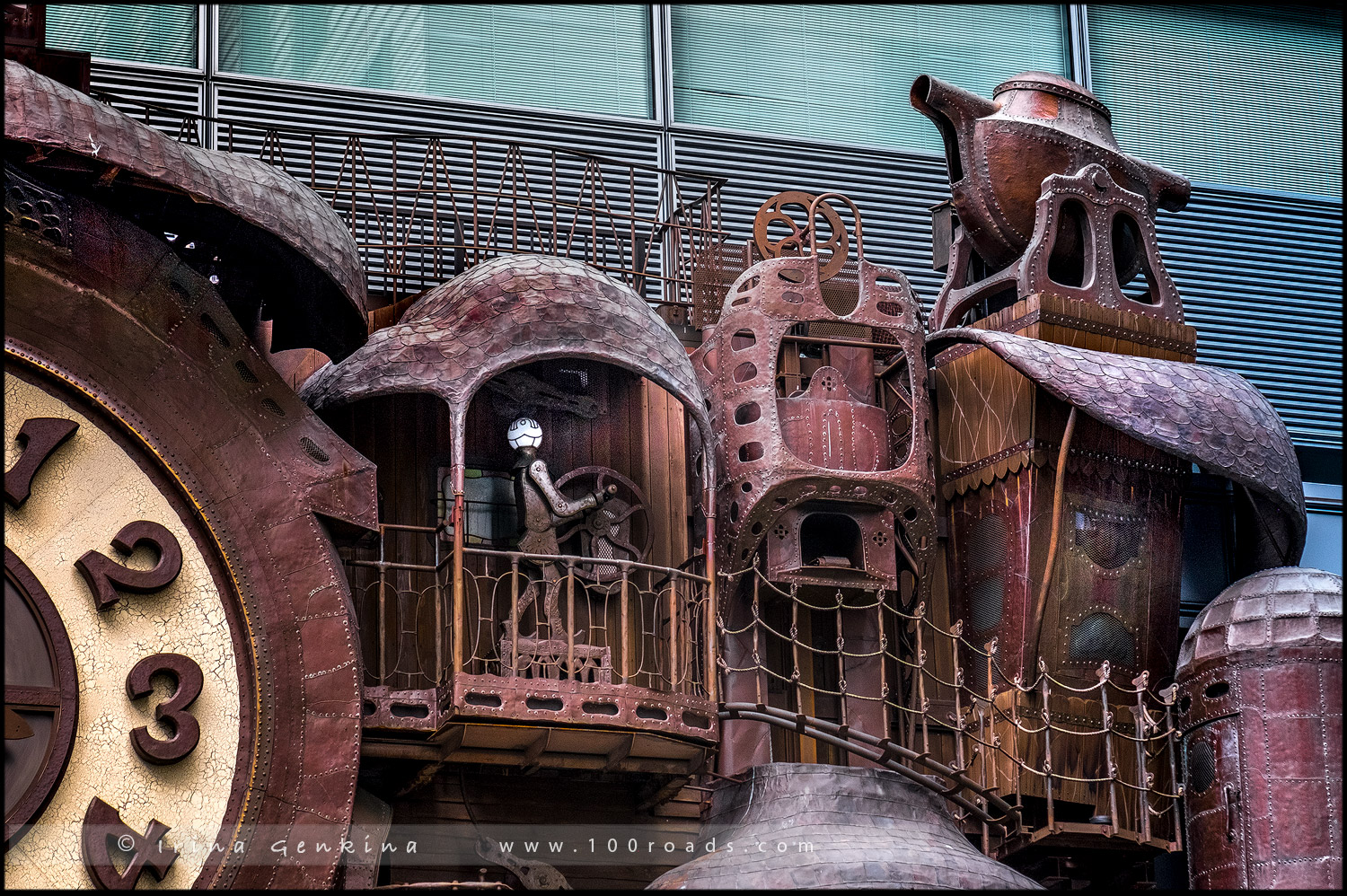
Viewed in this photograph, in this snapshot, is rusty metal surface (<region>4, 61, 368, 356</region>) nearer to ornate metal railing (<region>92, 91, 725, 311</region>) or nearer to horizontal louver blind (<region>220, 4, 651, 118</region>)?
ornate metal railing (<region>92, 91, 725, 311</region>)

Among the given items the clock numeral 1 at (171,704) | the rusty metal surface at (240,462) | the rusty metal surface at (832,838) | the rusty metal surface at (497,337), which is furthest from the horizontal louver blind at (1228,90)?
the clock numeral 1 at (171,704)

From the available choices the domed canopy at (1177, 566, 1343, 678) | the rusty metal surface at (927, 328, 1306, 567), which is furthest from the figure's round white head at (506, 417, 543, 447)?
the domed canopy at (1177, 566, 1343, 678)

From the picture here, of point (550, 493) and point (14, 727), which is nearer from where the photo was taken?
point (14, 727)

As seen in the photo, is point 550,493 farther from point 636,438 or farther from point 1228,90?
point 1228,90

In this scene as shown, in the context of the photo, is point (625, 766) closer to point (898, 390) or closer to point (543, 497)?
point (543, 497)

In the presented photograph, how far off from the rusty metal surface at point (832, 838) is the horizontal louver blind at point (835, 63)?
7647 millimetres

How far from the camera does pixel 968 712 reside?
19.1 m

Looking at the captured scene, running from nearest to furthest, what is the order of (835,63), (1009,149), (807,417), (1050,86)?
(807,417) < (1009,149) < (1050,86) < (835,63)

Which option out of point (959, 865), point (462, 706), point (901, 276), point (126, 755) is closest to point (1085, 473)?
point (901, 276)

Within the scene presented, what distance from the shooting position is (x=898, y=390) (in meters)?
19.5

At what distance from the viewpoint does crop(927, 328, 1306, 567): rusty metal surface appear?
18578mm

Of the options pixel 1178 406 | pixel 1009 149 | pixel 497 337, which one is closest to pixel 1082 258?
pixel 1009 149

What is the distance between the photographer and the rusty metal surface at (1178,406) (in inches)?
731

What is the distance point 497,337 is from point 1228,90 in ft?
33.5
